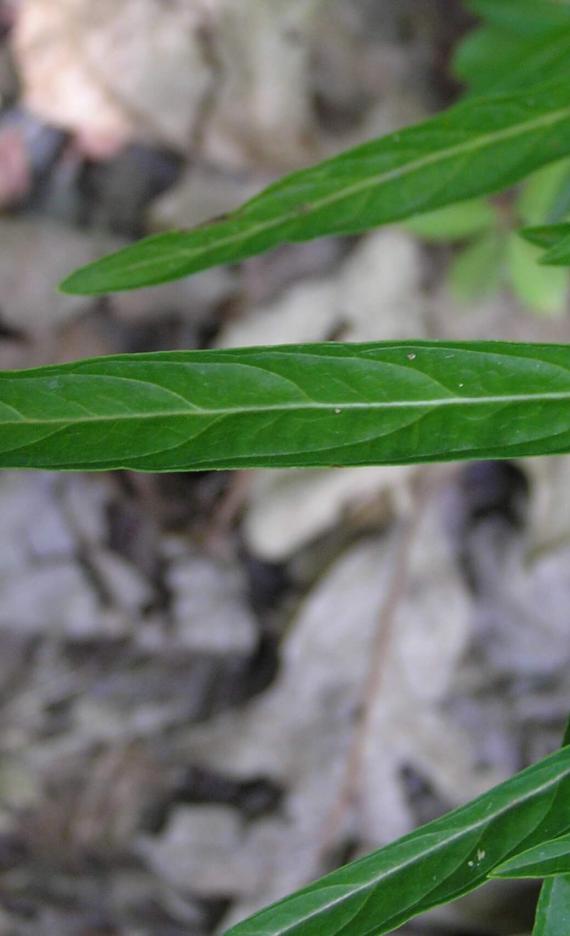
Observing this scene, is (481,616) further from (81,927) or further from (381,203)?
(381,203)

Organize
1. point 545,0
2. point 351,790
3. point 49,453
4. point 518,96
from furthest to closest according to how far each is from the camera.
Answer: point 351,790
point 545,0
point 518,96
point 49,453

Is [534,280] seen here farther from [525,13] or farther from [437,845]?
[437,845]

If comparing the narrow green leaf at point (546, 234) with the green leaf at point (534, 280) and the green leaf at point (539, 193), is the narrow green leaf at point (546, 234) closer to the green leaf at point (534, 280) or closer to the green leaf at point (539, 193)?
the green leaf at point (539, 193)

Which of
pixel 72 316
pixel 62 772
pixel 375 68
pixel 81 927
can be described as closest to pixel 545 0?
pixel 375 68

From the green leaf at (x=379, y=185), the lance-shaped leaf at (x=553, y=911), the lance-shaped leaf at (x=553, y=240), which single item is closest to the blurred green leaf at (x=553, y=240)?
the lance-shaped leaf at (x=553, y=240)

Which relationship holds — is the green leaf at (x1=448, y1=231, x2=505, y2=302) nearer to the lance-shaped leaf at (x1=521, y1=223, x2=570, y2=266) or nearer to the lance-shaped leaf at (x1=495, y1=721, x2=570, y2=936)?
the lance-shaped leaf at (x1=521, y1=223, x2=570, y2=266)

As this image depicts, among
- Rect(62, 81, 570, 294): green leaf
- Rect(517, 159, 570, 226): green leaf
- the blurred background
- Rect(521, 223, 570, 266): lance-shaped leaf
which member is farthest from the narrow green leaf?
the blurred background
